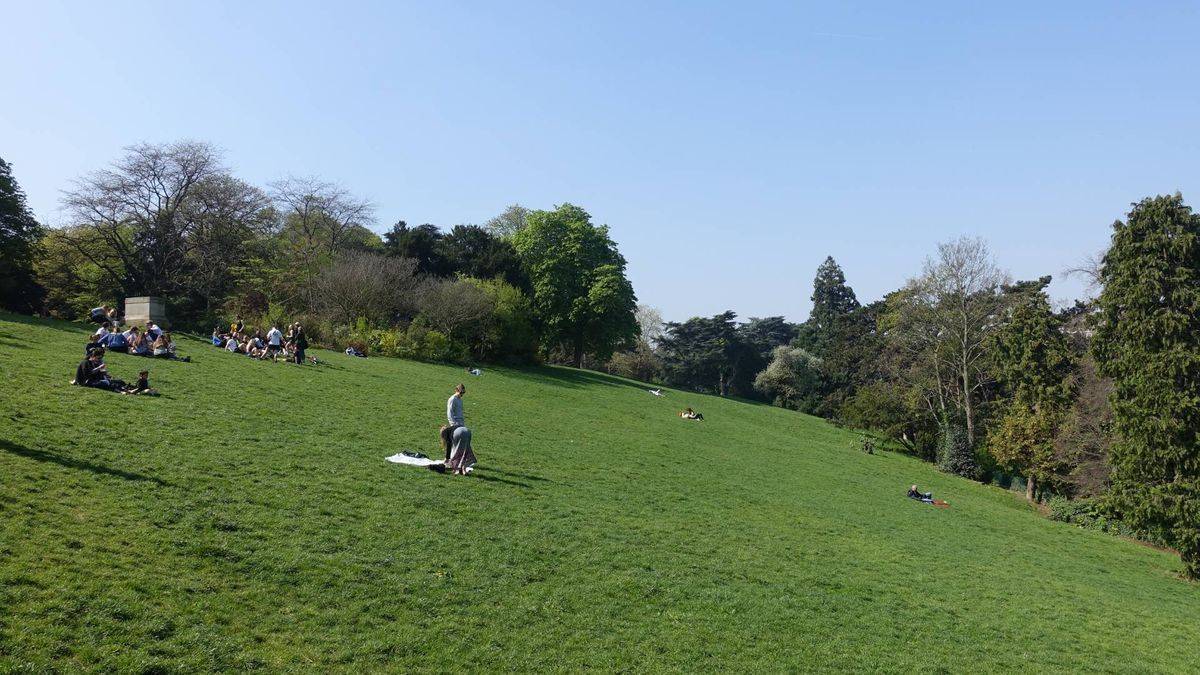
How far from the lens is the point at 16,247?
4338cm

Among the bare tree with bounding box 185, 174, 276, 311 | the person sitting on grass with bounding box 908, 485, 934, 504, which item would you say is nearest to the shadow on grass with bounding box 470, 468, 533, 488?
the person sitting on grass with bounding box 908, 485, 934, 504

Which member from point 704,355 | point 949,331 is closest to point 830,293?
point 704,355

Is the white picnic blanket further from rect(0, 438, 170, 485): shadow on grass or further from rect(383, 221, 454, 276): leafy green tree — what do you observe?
rect(383, 221, 454, 276): leafy green tree

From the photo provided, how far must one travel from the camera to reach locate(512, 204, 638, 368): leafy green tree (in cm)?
6397

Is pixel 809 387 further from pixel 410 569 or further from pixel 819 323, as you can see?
pixel 410 569

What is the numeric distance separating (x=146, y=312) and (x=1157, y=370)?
4762cm

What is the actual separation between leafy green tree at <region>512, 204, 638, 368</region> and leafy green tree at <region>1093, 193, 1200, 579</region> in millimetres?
39695

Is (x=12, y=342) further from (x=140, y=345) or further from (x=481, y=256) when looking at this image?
(x=481, y=256)

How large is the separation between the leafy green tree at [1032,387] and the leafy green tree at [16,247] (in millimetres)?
65478

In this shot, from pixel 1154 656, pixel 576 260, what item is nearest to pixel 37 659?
pixel 1154 656

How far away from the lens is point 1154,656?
14.2 m

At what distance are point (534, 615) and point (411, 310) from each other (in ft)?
139

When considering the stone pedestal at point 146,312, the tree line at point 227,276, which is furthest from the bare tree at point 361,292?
the stone pedestal at point 146,312

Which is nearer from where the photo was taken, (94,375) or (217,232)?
(94,375)
